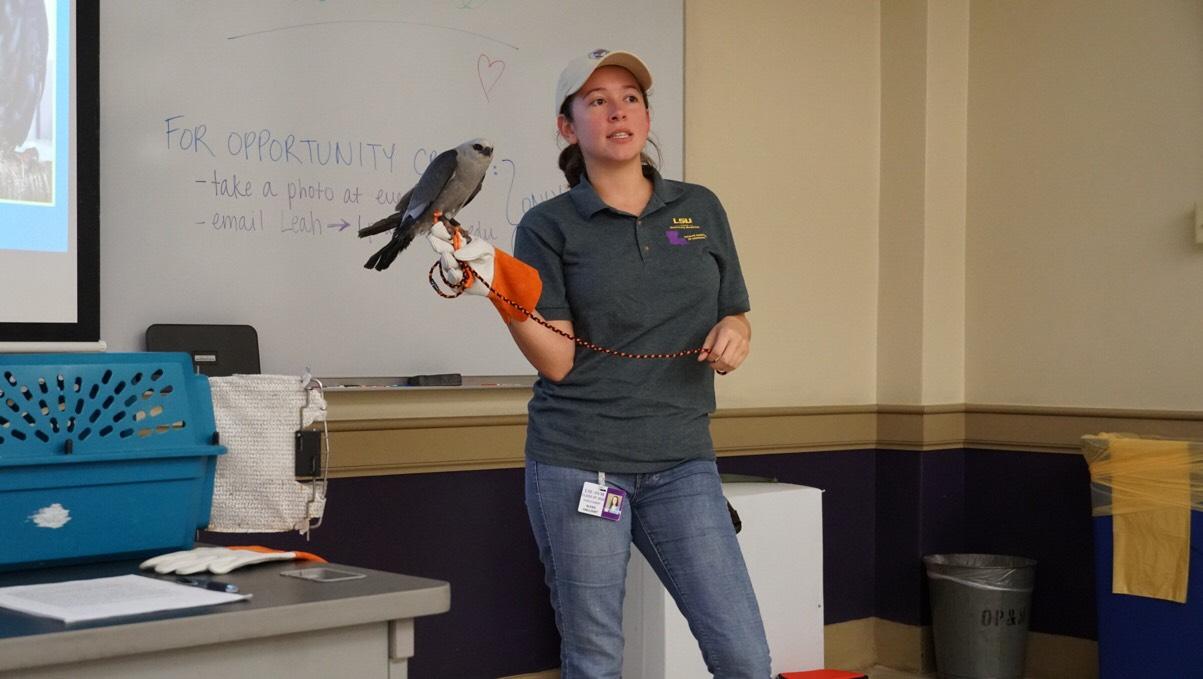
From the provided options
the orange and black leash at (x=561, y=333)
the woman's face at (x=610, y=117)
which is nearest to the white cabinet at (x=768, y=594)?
the orange and black leash at (x=561, y=333)

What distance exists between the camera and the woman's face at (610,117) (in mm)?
2025

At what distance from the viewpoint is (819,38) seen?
4098mm

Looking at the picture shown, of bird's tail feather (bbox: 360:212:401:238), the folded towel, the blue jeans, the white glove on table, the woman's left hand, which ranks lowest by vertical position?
the blue jeans

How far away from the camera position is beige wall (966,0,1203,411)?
12.1 feet

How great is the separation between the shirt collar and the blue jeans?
0.40 metres

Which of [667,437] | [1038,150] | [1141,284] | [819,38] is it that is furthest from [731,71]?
[667,437]

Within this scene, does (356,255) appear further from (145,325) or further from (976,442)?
(976,442)

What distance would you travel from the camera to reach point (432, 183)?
62.0 inches

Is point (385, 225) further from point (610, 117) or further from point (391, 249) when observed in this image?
point (610, 117)

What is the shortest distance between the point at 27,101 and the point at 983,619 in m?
2.96

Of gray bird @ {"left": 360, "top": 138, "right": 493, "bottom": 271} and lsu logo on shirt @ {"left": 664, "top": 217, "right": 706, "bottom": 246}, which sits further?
lsu logo on shirt @ {"left": 664, "top": 217, "right": 706, "bottom": 246}

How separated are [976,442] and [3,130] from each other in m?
3.17

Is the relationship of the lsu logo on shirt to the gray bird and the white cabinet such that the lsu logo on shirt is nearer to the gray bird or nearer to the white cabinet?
the gray bird

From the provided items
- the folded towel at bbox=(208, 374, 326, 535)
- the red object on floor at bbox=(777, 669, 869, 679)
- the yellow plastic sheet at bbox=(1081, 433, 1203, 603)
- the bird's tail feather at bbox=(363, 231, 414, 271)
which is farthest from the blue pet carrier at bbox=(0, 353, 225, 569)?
the yellow plastic sheet at bbox=(1081, 433, 1203, 603)
